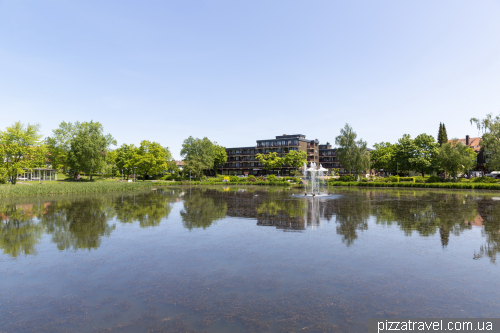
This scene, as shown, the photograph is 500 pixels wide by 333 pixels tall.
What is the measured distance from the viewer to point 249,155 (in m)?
140

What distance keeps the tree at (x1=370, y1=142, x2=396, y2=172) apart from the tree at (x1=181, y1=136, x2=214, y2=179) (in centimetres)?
6013

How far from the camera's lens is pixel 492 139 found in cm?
5622

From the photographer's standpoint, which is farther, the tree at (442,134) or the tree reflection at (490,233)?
the tree at (442,134)

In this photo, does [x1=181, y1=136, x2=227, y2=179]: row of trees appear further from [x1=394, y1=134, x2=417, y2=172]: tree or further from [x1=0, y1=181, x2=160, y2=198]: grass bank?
[x1=394, y1=134, x2=417, y2=172]: tree

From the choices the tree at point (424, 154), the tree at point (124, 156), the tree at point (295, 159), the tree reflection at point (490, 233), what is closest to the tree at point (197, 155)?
the tree at point (124, 156)

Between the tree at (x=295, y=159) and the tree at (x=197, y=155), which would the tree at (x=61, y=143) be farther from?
the tree at (x=295, y=159)

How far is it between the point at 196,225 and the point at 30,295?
10.6 metres

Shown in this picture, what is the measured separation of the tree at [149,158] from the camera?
3381 inches

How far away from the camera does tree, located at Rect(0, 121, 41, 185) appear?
171 ft

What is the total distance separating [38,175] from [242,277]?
96695mm

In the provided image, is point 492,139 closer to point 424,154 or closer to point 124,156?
point 424,154

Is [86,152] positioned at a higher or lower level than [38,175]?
higher

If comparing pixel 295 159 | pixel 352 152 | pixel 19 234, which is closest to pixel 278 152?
pixel 295 159

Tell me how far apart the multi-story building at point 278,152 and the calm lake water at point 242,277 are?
371 ft
